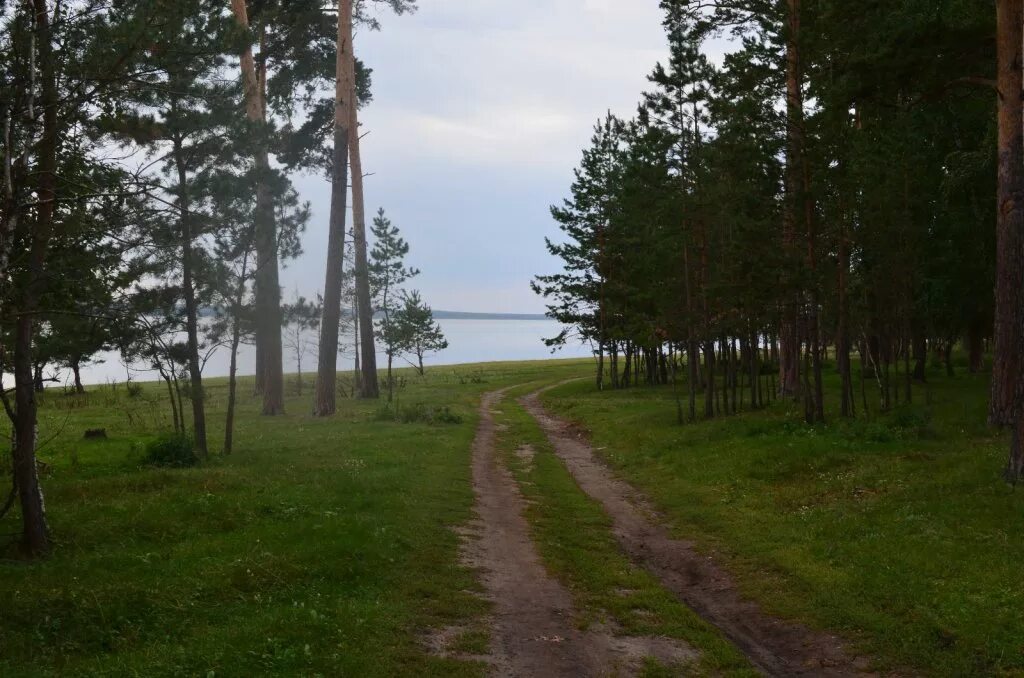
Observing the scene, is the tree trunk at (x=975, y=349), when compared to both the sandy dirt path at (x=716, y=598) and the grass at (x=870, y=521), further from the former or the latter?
the sandy dirt path at (x=716, y=598)

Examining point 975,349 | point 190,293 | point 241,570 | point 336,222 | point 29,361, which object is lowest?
point 241,570

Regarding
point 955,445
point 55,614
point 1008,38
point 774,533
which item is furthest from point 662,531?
point 1008,38

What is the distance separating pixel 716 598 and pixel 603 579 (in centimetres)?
142

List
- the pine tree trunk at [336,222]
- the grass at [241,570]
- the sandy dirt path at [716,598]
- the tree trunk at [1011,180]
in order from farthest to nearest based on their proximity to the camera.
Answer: the pine tree trunk at [336,222]
the tree trunk at [1011,180]
the sandy dirt path at [716,598]
the grass at [241,570]

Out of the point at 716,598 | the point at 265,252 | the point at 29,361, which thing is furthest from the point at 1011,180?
the point at 265,252

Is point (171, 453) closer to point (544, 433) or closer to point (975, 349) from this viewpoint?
point (544, 433)

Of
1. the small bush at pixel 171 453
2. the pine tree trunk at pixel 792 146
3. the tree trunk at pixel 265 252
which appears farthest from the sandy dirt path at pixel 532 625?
the tree trunk at pixel 265 252

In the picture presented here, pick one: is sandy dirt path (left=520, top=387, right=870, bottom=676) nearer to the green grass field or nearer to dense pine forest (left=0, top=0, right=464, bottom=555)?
the green grass field

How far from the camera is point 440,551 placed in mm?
11641

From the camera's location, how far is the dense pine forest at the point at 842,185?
Answer: 1636 cm

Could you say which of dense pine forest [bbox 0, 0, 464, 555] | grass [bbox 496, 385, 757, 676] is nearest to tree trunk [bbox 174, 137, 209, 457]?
dense pine forest [bbox 0, 0, 464, 555]

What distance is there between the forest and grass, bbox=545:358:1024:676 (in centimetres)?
7

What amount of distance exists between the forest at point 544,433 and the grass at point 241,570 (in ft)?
0.22

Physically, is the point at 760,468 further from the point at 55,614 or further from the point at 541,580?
the point at 55,614
